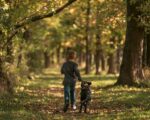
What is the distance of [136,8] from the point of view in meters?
25.6

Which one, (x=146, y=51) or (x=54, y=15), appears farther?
(x=146, y=51)

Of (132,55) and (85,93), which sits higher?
(132,55)

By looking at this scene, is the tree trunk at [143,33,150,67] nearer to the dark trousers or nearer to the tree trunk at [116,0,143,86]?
the tree trunk at [116,0,143,86]

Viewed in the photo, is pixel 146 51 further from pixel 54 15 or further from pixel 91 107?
pixel 91 107

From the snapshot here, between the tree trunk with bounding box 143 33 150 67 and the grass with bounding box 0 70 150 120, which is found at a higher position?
the tree trunk with bounding box 143 33 150 67

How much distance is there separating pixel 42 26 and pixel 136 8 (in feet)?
83.1

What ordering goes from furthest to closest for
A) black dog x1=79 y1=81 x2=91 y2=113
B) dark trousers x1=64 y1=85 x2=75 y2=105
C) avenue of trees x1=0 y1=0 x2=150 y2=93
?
avenue of trees x1=0 y1=0 x2=150 y2=93 → dark trousers x1=64 y1=85 x2=75 y2=105 → black dog x1=79 y1=81 x2=91 y2=113

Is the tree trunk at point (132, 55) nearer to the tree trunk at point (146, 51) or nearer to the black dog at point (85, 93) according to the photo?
the tree trunk at point (146, 51)

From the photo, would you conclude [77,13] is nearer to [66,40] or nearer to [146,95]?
[66,40]

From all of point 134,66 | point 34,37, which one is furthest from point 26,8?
point 34,37

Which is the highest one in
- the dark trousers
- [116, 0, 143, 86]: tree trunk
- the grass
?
[116, 0, 143, 86]: tree trunk

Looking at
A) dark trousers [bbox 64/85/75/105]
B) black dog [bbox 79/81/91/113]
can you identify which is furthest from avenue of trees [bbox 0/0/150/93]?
black dog [bbox 79/81/91/113]

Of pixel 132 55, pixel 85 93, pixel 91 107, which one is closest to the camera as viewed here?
pixel 85 93

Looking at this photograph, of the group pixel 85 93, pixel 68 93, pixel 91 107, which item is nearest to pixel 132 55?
pixel 91 107
